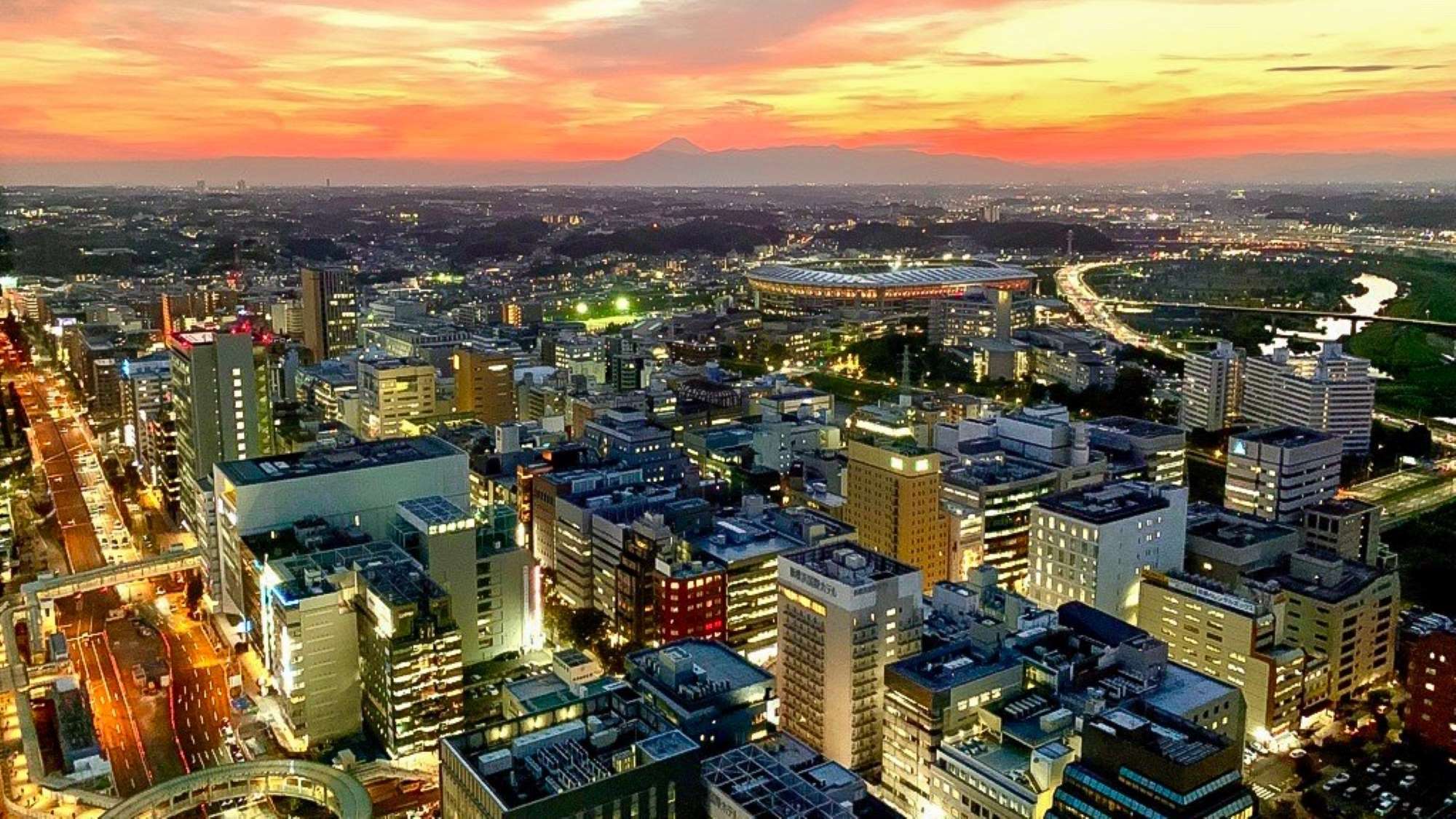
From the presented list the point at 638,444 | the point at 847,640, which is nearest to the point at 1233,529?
the point at 847,640

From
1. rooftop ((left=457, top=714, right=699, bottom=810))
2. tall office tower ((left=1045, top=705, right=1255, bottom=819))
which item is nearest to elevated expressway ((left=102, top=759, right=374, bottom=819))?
rooftop ((left=457, top=714, right=699, bottom=810))

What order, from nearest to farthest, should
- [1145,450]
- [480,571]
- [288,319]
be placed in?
[480,571] < [1145,450] < [288,319]

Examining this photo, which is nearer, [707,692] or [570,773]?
[570,773]

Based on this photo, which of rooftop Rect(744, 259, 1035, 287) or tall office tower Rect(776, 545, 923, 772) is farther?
rooftop Rect(744, 259, 1035, 287)

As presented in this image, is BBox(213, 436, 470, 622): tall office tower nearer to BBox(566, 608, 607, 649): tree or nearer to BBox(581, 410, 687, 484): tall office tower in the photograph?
BBox(566, 608, 607, 649): tree

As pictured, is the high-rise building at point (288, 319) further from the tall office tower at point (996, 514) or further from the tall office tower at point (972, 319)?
the tall office tower at point (996, 514)

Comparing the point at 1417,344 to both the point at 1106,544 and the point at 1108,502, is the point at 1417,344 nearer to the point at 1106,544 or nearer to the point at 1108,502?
the point at 1108,502
